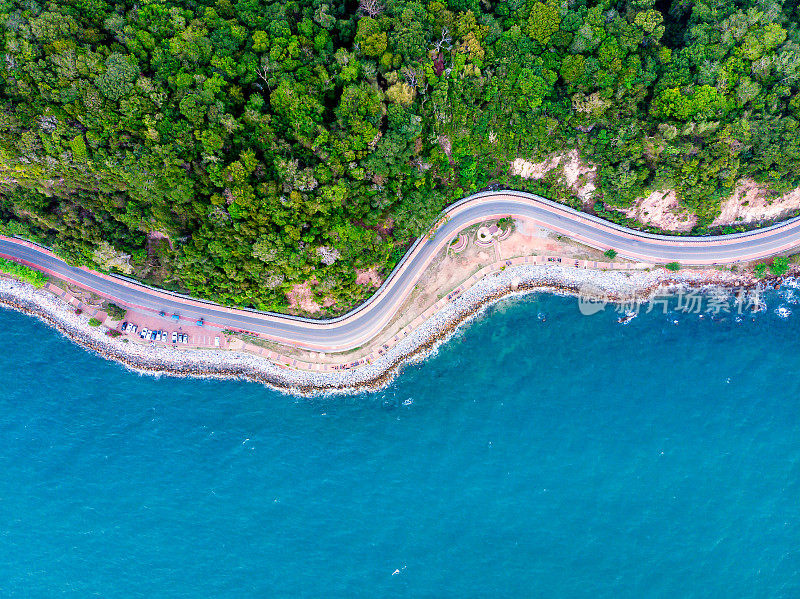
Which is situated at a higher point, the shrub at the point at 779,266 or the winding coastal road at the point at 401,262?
the winding coastal road at the point at 401,262

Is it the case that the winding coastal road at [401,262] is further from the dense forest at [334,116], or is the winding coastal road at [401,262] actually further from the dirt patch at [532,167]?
the dense forest at [334,116]

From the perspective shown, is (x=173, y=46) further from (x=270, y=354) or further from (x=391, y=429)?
(x=391, y=429)

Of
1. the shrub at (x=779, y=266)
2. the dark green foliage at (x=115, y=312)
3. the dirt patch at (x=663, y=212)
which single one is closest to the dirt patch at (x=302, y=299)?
the dark green foliage at (x=115, y=312)

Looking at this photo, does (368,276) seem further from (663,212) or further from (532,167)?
(663,212)

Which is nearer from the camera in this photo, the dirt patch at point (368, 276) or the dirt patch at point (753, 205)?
the dirt patch at point (753, 205)

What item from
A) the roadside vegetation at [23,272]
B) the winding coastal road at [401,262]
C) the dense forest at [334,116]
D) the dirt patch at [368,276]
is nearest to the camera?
the dense forest at [334,116]

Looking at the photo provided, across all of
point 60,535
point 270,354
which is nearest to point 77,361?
point 60,535

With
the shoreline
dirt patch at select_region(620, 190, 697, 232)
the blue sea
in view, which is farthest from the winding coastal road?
the blue sea

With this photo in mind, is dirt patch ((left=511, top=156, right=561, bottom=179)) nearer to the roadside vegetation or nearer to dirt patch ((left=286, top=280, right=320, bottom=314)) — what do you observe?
dirt patch ((left=286, top=280, right=320, bottom=314))
